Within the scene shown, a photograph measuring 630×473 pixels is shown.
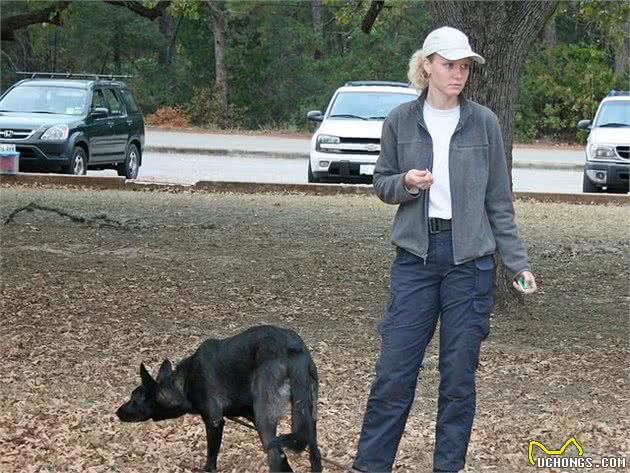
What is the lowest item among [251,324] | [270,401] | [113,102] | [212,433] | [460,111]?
[251,324]

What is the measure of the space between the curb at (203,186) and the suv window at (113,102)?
9.56 ft

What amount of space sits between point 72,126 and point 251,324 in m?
11.7

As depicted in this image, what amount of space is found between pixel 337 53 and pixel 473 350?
40.1 meters

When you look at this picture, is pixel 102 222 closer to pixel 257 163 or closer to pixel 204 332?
pixel 204 332

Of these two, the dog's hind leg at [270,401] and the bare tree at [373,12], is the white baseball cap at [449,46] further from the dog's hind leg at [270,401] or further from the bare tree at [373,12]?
the bare tree at [373,12]

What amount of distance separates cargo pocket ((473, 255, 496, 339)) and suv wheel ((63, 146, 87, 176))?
15.3 m

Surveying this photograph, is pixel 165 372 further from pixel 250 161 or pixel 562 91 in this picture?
pixel 562 91

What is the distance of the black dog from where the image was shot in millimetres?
5285

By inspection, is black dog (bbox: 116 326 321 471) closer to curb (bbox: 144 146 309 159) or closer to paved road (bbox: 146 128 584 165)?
curb (bbox: 144 146 309 159)

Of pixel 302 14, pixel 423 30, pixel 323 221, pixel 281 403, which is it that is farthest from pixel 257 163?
pixel 281 403

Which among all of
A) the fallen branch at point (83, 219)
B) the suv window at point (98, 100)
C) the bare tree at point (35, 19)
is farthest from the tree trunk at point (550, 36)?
the fallen branch at point (83, 219)

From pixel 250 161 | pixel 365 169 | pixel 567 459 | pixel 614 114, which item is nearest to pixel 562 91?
pixel 250 161

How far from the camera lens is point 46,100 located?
21.3 m

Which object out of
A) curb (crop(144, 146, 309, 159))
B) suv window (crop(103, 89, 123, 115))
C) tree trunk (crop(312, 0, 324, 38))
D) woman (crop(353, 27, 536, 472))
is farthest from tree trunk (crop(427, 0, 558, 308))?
tree trunk (crop(312, 0, 324, 38))
